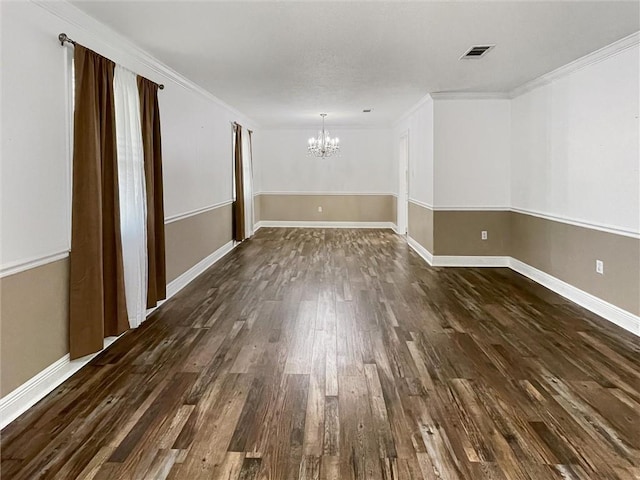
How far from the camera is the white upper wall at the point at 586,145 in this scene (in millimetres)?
4039

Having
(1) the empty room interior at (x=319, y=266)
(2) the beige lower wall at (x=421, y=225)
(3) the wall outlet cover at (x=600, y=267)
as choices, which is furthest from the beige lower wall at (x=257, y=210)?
(3) the wall outlet cover at (x=600, y=267)

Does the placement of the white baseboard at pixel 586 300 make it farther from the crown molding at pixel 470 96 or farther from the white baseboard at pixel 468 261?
the crown molding at pixel 470 96

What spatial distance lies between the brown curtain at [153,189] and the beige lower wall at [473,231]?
12.7 feet

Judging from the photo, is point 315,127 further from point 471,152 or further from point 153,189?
point 153,189

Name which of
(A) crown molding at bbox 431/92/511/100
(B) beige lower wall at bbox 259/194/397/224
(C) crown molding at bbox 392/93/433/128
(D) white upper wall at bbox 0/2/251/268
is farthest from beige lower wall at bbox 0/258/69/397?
(B) beige lower wall at bbox 259/194/397/224

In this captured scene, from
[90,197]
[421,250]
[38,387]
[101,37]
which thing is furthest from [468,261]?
[38,387]

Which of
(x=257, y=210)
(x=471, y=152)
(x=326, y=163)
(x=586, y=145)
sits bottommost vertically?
(x=257, y=210)

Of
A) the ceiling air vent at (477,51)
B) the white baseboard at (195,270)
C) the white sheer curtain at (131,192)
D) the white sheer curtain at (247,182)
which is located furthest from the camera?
the white sheer curtain at (247,182)

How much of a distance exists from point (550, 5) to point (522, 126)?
3225mm

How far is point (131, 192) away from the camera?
3.92 m

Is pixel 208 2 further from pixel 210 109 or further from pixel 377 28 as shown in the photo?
pixel 210 109

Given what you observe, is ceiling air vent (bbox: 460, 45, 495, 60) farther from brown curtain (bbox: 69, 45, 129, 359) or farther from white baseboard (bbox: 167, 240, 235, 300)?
white baseboard (bbox: 167, 240, 235, 300)

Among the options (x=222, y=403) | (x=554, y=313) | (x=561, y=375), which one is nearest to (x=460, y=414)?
(x=561, y=375)

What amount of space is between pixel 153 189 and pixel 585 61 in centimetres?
431
